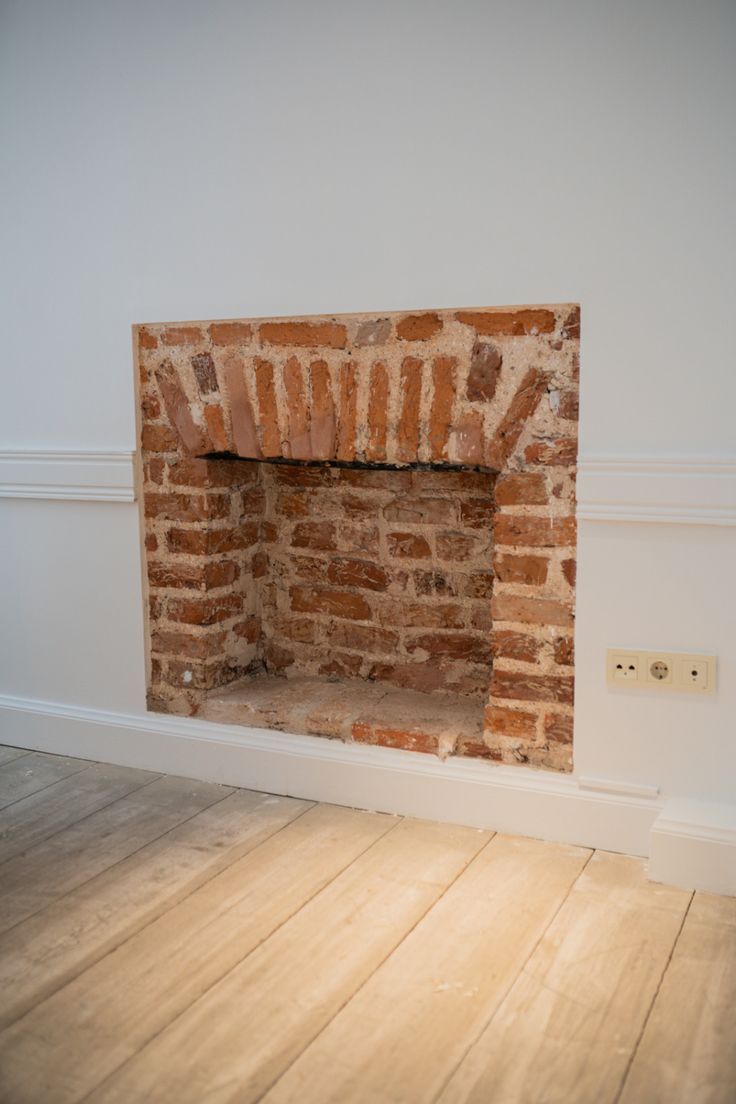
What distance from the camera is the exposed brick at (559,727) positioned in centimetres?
260

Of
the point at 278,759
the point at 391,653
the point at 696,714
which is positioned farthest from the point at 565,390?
the point at 278,759

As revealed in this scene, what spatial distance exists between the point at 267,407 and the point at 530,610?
891 millimetres

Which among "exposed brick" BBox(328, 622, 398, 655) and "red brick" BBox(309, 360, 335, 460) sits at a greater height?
"red brick" BBox(309, 360, 335, 460)

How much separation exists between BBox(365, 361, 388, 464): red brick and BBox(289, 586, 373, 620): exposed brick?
61cm

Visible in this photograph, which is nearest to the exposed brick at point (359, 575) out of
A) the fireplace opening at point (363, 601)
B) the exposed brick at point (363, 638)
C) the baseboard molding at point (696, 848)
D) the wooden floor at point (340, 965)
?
the fireplace opening at point (363, 601)

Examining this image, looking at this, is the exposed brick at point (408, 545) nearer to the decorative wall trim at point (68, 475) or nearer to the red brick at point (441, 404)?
the red brick at point (441, 404)

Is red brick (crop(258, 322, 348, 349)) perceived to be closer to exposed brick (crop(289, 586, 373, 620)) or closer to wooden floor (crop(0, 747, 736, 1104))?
exposed brick (crop(289, 586, 373, 620))

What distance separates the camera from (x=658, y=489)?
238 cm

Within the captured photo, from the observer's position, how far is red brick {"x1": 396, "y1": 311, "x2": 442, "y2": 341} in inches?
102

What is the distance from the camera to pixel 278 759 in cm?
294

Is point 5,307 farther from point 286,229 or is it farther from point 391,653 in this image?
point 391,653

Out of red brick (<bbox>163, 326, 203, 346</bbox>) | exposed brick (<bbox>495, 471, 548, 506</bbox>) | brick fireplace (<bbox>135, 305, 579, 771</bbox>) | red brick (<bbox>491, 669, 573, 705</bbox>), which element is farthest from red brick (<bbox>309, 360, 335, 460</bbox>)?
red brick (<bbox>491, 669, 573, 705</bbox>)

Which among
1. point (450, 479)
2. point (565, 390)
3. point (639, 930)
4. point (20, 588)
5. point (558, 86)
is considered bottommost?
point (639, 930)

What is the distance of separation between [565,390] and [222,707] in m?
1.35
